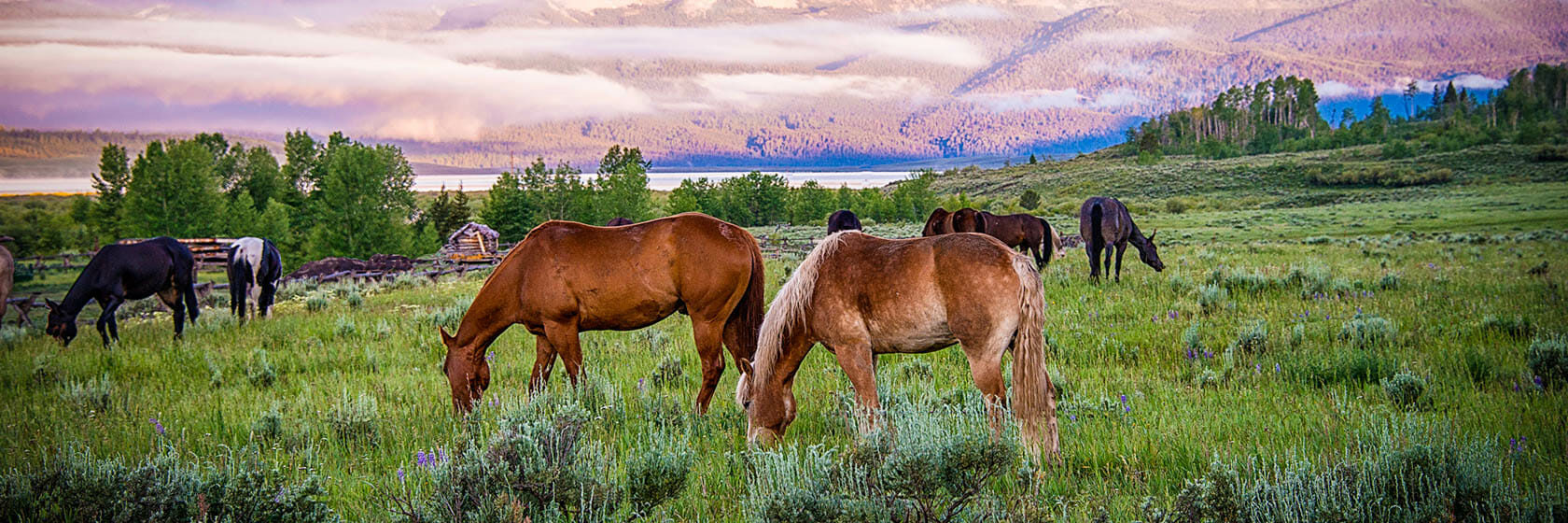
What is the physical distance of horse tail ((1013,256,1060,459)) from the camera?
477 cm

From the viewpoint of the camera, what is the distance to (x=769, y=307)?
201 inches

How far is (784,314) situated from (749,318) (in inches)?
70.6

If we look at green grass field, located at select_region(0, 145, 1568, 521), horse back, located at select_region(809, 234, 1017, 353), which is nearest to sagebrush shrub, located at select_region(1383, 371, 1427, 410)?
green grass field, located at select_region(0, 145, 1568, 521)

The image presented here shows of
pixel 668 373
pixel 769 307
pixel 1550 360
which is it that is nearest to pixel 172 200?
pixel 668 373

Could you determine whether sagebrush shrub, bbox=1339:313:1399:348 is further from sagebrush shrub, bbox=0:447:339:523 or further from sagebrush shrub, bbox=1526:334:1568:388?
sagebrush shrub, bbox=0:447:339:523

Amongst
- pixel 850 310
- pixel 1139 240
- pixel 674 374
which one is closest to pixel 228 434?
pixel 674 374

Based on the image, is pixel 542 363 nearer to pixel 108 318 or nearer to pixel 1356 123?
pixel 108 318

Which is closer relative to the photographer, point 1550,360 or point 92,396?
point 1550,360

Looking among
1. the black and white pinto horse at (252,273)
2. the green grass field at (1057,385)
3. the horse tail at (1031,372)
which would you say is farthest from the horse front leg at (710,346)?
the black and white pinto horse at (252,273)

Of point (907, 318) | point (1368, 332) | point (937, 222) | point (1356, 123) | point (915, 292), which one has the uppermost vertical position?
point (1356, 123)

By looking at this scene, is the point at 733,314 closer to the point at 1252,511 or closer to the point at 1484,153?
the point at 1252,511

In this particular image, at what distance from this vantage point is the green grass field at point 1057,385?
4.55 m

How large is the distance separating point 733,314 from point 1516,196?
59.6 meters

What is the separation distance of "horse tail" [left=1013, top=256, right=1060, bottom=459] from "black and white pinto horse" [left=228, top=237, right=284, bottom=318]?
15.9m
